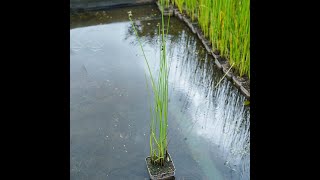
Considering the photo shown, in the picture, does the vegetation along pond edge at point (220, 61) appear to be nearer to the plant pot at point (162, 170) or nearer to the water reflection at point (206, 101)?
the water reflection at point (206, 101)

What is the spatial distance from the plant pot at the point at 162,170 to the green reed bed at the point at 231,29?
1077 mm

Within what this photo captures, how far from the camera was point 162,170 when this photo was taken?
6.98 feet

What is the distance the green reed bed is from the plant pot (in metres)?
1.08

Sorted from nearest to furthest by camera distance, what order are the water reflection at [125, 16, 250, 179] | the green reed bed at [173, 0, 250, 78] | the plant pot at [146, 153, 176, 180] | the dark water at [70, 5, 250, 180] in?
the plant pot at [146, 153, 176, 180] → the dark water at [70, 5, 250, 180] → the water reflection at [125, 16, 250, 179] → the green reed bed at [173, 0, 250, 78]

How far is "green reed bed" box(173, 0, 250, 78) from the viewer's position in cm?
275

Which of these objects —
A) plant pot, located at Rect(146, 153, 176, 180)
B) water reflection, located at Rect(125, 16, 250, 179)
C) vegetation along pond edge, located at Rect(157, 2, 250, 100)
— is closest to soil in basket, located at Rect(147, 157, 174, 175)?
plant pot, located at Rect(146, 153, 176, 180)

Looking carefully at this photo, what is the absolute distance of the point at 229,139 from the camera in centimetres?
242

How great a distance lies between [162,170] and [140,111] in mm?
640

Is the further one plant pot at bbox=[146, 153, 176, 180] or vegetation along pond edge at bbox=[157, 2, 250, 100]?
vegetation along pond edge at bbox=[157, 2, 250, 100]

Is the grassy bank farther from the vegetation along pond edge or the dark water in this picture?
the dark water

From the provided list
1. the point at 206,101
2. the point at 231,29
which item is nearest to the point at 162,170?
the point at 206,101
